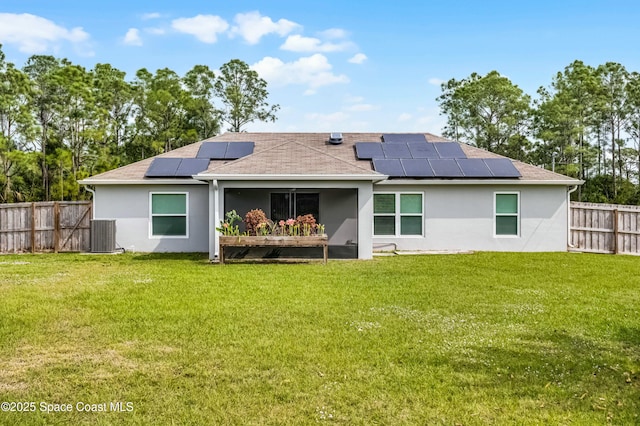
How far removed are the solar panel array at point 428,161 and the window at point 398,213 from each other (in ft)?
2.55

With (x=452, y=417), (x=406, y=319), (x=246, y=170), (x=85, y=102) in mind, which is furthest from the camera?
(x=85, y=102)

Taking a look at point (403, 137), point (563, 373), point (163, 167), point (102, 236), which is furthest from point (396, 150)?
point (563, 373)

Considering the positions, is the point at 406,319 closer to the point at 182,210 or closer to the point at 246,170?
the point at 246,170

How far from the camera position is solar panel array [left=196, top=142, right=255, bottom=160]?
1702 centimetres

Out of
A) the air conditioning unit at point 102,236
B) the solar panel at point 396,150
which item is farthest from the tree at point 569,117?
the air conditioning unit at point 102,236

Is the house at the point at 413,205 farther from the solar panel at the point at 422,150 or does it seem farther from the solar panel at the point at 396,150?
the solar panel at the point at 422,150

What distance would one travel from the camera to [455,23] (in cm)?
1795

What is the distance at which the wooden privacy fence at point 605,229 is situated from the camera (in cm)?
1513

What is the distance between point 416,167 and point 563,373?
1179 cm

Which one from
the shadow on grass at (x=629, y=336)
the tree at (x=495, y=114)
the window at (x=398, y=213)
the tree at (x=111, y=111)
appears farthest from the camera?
the tree at (x=495, y=114)

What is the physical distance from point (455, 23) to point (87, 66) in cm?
3209

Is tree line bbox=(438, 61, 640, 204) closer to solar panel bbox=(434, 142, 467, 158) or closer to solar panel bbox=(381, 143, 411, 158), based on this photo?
solar panel bbox=(434, 142, 467, 158)

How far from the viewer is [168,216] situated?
15.4 meters

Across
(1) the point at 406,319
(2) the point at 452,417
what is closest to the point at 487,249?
(1) the point at 406,319
